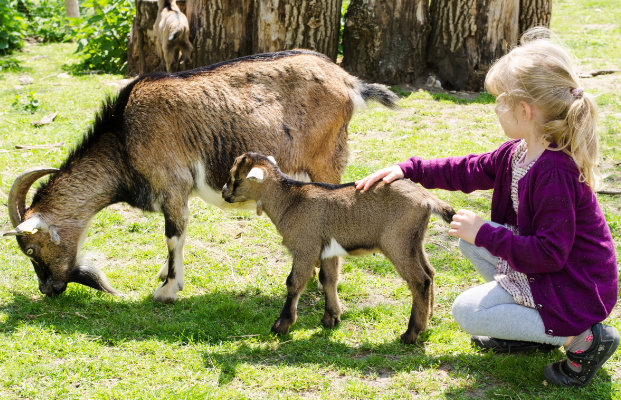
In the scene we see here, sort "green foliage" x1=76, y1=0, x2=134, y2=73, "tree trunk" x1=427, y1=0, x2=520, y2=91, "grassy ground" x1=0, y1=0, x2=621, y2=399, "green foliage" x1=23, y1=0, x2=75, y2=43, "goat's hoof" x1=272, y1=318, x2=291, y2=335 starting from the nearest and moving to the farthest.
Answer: "grassy ground" x1=0, y1=0, x2=621, y2=399 < "goat's hoof" x1=272, y1=318, x2=291, y2=335 < "tree trunk" x1=427, y1=0, x2=520, y2=91 < "green foliage" x1=76, y1=0, x2=134, y2=73 < "green foliage" x1=23, y1=0, x2=75, y2=43

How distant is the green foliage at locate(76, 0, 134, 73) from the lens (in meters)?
10.5

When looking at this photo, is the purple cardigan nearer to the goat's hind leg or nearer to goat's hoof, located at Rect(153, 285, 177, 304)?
the goat's hind leg

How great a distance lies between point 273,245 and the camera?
215 inches

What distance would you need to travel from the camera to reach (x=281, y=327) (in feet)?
13.3

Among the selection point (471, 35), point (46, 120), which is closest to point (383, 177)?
point (471, 35)

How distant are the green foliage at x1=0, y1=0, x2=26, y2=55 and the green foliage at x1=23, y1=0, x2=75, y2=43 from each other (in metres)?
0.74

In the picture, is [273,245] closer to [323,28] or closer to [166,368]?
[166,368]

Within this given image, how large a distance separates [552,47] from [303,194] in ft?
5.25

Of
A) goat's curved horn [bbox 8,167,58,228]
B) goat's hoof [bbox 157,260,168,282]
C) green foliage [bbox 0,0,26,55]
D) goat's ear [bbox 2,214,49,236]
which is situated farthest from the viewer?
green foliage [bbox 0,0,26,55]

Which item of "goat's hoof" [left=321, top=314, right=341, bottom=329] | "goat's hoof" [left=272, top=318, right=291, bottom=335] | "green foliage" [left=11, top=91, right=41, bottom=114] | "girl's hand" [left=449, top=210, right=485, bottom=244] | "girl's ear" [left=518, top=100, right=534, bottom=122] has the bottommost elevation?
"goat's hoof" [left=321, top=314, right=341, bottom=329]

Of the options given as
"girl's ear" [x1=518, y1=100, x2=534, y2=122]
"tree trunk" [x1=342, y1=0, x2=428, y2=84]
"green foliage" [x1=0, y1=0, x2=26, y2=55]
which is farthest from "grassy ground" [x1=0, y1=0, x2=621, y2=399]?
"green foliage" [x1=0, y1=0, x2=26, y2=55]

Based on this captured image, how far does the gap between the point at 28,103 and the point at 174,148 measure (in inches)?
194

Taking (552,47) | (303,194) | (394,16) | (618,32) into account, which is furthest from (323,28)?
(618,32)

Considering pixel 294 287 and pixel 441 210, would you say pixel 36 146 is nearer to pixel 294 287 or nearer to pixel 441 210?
pixel 294 287
